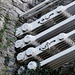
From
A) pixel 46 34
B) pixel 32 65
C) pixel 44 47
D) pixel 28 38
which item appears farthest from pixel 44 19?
pixel 32 65

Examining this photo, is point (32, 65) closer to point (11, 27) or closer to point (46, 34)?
point (46, 34)

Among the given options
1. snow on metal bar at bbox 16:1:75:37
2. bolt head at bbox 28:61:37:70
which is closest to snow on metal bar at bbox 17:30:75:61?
bolt head at bbox 28:61:37:70

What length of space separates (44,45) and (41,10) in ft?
3.73

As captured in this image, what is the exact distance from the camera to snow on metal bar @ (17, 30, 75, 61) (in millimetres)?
5230

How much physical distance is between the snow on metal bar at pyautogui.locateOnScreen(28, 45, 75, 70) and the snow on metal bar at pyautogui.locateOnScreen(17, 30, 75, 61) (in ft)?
0.63

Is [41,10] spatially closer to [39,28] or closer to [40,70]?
[39,28]

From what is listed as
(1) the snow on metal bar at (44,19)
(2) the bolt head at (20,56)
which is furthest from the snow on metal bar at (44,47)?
(1) the snow on metal bar at (44,19)

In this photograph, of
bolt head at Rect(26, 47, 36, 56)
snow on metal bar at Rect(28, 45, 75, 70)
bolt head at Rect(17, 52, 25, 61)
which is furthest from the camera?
bolt head at Rect(17, 52, 25, 61)

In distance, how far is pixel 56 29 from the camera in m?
5.51

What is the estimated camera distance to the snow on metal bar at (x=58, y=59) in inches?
200

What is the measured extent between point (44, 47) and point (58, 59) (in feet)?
1.19

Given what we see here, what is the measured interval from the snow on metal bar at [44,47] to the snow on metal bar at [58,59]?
0.19m

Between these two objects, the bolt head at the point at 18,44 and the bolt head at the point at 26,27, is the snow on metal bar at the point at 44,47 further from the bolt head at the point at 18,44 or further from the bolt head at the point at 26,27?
the bolt head at the point at 26,27

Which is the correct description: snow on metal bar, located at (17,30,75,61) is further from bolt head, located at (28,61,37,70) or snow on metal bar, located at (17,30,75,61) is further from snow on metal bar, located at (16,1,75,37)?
snow on metal bar, located at (16,1,75,37)
